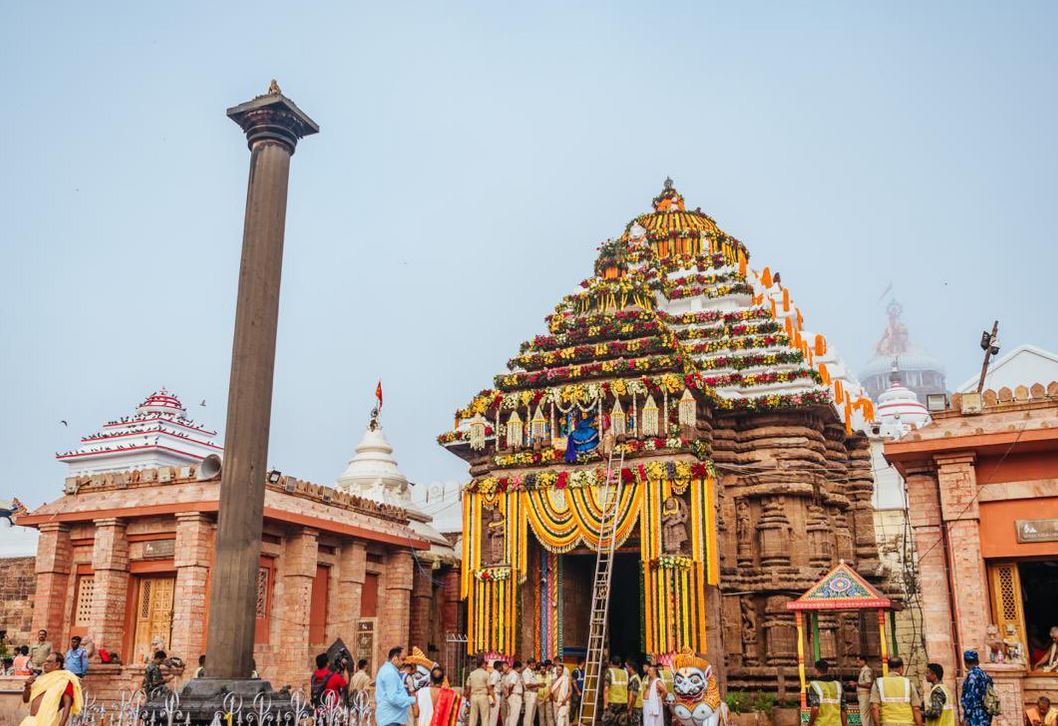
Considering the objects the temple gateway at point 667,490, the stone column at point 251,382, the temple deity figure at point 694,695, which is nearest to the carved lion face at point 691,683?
the temple deity figure at point 694,695

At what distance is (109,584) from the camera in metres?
19.7

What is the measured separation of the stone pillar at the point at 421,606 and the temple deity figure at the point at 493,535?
10.8 ft

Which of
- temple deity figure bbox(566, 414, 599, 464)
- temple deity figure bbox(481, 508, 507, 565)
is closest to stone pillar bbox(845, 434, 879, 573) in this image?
temple deity figure bbox(566, 414, 599, 464)

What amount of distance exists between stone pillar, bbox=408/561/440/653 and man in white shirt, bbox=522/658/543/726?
6.94m

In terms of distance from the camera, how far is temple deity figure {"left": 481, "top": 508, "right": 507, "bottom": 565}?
2322 centimetres

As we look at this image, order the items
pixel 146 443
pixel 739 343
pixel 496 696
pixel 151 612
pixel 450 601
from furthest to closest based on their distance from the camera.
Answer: pixel 146 443, pixel 450 601, pixel 739 343, pixel 151 612, pixel 496 696

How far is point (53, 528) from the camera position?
20.6 metres

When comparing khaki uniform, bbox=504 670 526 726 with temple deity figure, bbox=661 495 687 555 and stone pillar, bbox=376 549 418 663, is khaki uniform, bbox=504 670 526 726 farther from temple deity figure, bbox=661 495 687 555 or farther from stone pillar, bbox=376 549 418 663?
stone pillar, bbox=376 549 418 663

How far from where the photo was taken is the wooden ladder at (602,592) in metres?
19.8

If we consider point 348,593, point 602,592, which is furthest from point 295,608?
point 602,592

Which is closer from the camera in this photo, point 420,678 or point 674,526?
point 420,678

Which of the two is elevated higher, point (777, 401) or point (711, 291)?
point (711, 291)

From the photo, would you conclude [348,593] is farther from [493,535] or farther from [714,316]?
[714,316]

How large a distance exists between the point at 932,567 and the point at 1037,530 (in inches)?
64.8
